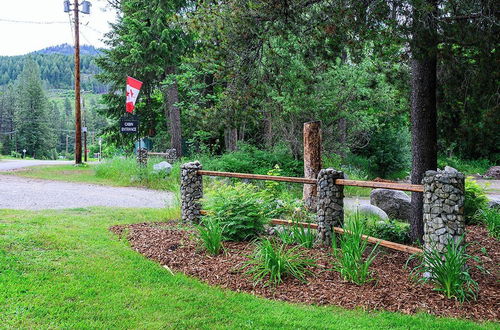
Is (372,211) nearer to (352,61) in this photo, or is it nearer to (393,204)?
(393,204)

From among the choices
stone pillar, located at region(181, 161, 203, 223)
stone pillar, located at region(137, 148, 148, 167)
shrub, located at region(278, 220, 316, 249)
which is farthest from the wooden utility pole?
shrub, located at region(278, 220, 316, 249)

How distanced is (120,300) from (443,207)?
3.41m

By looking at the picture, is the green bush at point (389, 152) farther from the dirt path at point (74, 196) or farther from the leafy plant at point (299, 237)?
the leafy plant at point (299, 237)

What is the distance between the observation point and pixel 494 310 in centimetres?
395

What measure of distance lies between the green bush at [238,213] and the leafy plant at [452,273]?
2516 mm

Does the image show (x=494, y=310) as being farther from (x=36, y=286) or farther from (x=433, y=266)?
(x=36, y=286)

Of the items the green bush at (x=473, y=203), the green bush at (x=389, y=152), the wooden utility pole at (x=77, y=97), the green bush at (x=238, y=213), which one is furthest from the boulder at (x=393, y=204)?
the wooden utility pole at (x=77, y=97)

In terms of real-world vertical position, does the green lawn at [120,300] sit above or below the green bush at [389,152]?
below

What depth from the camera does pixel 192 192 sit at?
7.50 m

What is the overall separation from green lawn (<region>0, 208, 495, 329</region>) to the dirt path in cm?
368

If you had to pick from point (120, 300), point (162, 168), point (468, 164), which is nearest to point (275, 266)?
point (120, 300)

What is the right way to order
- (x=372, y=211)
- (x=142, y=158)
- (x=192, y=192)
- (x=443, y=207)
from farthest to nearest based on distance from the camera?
(x=142, y=158) < (x=372, y=211) < (x=192, y=192) < (x=443, y=207)

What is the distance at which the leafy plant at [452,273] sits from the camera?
4.18 m

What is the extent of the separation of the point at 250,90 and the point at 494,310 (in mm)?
5158
